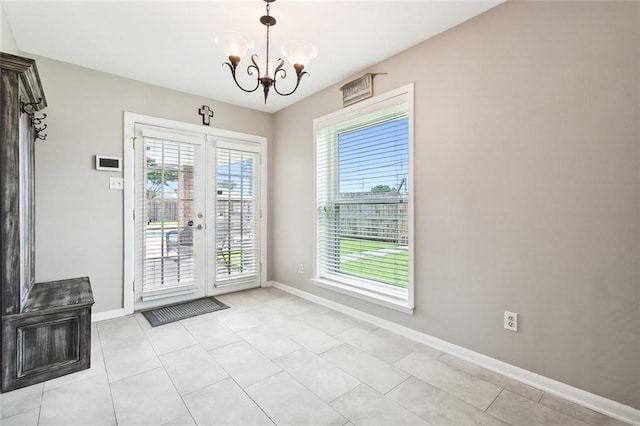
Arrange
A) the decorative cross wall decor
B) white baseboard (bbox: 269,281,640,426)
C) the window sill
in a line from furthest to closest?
the decorative cross wall decor → the window sill → white baseboard (bbox: 269,281,640,426)

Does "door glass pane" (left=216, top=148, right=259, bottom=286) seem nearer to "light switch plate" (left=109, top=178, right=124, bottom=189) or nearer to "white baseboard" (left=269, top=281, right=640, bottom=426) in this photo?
"light switch plate" (left=109, top=178, right=124, bottom=189)

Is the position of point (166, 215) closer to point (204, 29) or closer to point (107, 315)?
point (107, 315)

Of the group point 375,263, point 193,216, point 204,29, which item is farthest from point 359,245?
point 204,29

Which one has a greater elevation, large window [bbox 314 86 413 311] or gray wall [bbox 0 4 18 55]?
gray wall [bbox 0 4 18 55]

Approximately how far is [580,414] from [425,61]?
264cm

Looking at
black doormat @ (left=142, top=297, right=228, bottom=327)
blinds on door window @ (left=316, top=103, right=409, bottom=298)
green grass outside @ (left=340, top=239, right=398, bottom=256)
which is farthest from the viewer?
black doormat @ (left=142, top=297, right=228, bottom=327)

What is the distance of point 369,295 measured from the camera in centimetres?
300

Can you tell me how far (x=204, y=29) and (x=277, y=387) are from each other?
107 inches

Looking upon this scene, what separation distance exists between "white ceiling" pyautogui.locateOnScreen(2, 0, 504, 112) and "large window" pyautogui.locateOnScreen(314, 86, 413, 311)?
0.51m

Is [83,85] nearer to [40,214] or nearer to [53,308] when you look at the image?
[40,214]

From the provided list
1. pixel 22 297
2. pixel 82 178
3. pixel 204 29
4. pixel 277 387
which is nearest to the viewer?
pixel 277 387

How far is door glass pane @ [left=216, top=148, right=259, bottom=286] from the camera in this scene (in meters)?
3.94

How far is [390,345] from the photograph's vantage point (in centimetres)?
252

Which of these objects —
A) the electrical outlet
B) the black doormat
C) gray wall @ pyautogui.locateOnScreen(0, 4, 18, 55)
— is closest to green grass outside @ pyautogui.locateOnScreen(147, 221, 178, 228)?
the black doormat
